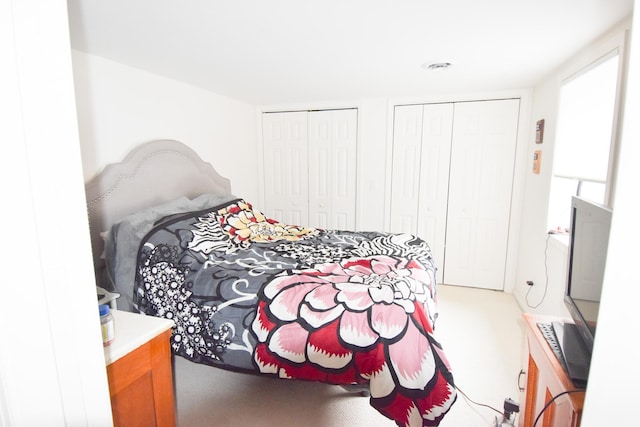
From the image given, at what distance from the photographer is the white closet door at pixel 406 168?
355 cm

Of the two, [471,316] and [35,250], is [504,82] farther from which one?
[35,250]

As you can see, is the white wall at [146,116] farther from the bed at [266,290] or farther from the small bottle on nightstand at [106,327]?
the small bottle on nightstand at [106,327]

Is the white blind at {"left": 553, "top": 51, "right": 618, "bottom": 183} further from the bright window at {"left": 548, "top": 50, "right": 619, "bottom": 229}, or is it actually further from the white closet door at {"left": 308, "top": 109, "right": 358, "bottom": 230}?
the white closet door at {"left": 308, "top": 109, "right": 358, "bottom": 230}

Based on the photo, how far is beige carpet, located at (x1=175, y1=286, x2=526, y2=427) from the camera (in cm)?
173

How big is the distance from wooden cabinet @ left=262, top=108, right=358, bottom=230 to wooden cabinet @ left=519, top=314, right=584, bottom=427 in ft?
8.80

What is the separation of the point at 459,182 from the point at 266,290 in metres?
2.63

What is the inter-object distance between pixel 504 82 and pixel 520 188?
109 cm

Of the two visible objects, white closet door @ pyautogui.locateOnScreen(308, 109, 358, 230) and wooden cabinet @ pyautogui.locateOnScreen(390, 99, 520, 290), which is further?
white closet door @ pyautogui.locateOnScreen(308, 109, 358, 230)

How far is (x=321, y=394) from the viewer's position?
1917mm

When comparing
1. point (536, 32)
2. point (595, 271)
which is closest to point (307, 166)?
point (536, 32)

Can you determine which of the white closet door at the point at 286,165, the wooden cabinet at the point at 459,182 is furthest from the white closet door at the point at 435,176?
the white closet door at the point at 286,165

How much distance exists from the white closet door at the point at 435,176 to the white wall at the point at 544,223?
2.50 ft

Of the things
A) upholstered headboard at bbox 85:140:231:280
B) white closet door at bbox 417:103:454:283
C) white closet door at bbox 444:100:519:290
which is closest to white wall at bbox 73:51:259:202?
upholstered headboard at bbox 85:140:231:280

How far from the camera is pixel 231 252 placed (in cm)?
221
